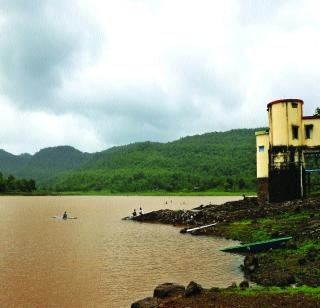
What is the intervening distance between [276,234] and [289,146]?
2244 cm

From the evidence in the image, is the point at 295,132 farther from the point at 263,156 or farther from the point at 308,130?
the point at 263,156

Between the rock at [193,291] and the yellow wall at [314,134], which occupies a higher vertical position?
the yellow wall at [314,134]

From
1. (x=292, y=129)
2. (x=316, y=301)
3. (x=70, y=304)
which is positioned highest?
(x=292, y=129)

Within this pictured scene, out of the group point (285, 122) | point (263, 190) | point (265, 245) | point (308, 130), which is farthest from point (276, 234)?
point (263, 190)

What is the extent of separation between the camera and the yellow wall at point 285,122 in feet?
186

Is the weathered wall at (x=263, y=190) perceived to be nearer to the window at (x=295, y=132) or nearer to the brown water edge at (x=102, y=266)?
the window at (x=295, y=132)

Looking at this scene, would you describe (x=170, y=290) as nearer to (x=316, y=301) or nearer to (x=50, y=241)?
(x=316, y=301)

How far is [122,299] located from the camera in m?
23.6

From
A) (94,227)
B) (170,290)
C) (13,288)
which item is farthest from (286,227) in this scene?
(94,227)

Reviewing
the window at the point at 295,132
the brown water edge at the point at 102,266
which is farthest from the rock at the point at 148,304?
the window at the point at 295,132

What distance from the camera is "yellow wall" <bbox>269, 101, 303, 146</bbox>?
186 feet

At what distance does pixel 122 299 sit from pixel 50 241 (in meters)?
27.4

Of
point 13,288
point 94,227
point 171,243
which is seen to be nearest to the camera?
point 13,288

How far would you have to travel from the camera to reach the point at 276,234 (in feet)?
122
